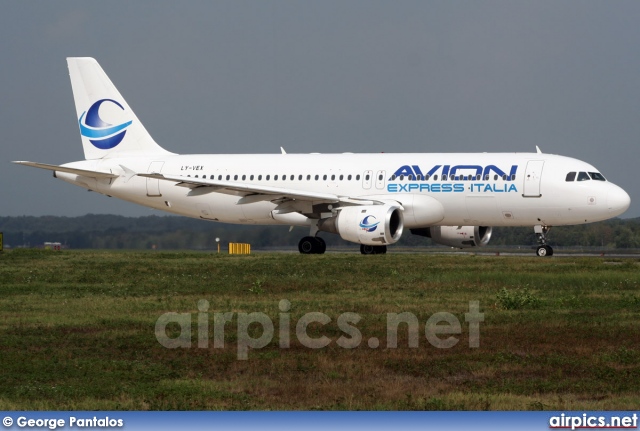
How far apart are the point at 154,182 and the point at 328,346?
87.6ft

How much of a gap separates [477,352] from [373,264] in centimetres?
1514

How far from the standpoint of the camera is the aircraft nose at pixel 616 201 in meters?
34.8

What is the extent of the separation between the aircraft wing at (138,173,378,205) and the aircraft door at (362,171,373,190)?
0.72 meters

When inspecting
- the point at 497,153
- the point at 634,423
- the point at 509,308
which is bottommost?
the point at 634,423

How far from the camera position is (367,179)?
37.6m

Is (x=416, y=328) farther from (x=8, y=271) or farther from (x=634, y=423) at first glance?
(x=8, y=271)

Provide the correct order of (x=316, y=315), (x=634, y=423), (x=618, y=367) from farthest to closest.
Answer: (x=316, y=315) → (x=618, y=367) → (x=634, y=423)

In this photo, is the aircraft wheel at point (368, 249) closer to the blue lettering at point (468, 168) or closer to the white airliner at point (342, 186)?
the white airliner at point (342, 186)

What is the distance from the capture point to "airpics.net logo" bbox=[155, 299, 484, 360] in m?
15.6

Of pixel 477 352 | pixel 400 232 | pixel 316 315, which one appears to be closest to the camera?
pixel 477 352

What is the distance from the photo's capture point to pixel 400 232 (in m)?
35.4

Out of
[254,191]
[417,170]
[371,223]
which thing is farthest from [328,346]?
[417,170]

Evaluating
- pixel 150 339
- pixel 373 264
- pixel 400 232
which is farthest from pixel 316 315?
pixel 400 232

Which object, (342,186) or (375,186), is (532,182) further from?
(342,186)
